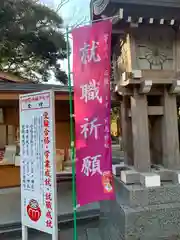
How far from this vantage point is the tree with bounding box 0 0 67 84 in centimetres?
1172

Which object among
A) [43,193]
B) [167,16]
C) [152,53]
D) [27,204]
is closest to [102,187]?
[43,193]

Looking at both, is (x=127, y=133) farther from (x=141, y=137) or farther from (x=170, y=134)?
(x=170, y=134)

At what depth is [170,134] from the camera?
144 inches

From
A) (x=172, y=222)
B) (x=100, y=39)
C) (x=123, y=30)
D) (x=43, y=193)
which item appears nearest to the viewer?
(x=100, y=39)

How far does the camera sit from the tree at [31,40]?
38.4 feet

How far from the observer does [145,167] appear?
11.8ft

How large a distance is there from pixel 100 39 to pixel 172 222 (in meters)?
2.59

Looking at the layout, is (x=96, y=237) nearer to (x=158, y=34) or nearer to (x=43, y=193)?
(x=43, y=193)

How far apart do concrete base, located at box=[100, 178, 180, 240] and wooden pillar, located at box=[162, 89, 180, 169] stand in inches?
14.7

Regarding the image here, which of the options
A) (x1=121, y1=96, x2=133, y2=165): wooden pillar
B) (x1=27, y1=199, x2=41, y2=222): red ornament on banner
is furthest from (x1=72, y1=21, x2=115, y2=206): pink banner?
(x1=121, y1=96, x2=133, y2=165): wooden pillar

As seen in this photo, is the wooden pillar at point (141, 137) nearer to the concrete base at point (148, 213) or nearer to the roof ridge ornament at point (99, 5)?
the concrete base at point (148, 213)

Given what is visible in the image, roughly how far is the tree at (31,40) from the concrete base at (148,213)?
10.7 metres

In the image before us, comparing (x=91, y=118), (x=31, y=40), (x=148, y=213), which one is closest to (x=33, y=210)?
(x=91, y=118)

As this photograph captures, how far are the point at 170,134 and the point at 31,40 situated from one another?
1076 centimetres
